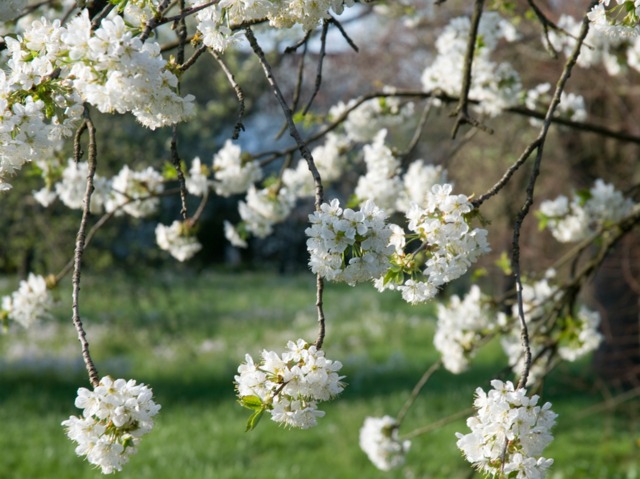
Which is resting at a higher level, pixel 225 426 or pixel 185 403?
pixel 185 403

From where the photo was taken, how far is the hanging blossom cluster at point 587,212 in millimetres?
3518

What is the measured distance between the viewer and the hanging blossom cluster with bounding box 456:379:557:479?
142cm

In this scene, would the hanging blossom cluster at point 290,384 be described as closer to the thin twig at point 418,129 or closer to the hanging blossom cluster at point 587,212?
the thin twig at point 418,129

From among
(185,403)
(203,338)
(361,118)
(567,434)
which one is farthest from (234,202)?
(361,118)

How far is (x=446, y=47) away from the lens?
3596 mm

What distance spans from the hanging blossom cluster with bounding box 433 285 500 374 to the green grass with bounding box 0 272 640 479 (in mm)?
1569

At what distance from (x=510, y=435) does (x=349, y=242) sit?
0.48 meters

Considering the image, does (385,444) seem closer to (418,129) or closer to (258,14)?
(418,129)

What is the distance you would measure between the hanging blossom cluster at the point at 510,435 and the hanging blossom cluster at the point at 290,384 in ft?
0.93

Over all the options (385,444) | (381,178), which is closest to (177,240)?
(381,178)

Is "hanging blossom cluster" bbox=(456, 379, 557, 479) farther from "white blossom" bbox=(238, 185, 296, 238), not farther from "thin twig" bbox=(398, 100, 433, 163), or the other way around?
"white blossom" bbox=(238, 185, 296, 238)

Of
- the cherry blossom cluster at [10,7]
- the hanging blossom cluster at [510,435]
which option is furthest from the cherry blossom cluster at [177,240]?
the hanging blossom cluster at [510,435]

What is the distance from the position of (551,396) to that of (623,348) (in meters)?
1.02

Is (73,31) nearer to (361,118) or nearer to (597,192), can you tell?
(361,118)
